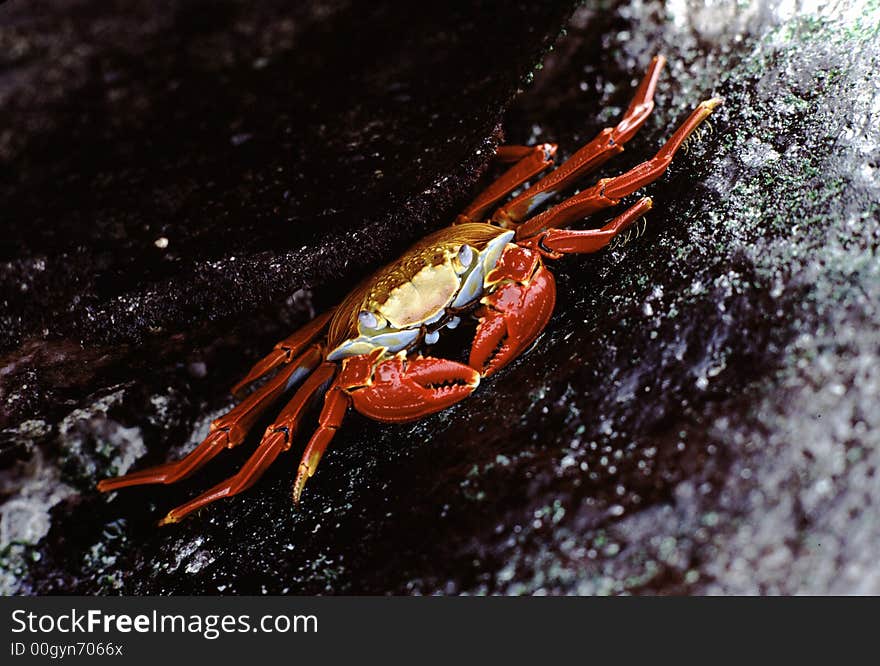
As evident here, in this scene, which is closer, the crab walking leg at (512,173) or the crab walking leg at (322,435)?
the crab walking leg at (322,435)

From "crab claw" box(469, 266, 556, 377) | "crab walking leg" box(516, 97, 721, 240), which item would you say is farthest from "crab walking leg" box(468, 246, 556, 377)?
→ "crab walking leg" box(516, 97, 721, 240)

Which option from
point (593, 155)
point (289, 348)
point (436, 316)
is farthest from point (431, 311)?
point (593, 155)

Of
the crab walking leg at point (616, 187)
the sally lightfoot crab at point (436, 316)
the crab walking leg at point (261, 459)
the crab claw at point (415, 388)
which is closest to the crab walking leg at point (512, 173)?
the sally lightfoot crab at point (436, 316)

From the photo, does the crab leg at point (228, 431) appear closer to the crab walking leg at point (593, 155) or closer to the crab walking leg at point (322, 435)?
the crab walking leg at point (322, 435)

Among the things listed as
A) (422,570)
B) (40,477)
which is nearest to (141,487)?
(40,477)

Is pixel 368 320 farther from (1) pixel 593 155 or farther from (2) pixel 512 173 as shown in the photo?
(1) pixel 593 155

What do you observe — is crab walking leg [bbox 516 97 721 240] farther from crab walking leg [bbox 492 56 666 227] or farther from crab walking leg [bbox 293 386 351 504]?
crab walking leg [bbox 293 386 351 504]
